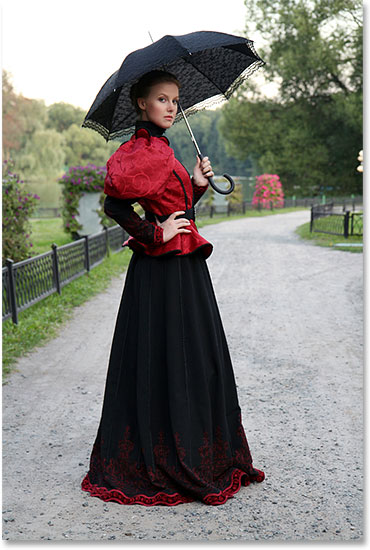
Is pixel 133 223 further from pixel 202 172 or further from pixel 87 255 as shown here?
pixel 87 255

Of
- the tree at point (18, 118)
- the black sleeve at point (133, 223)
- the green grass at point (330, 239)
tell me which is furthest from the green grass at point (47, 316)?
the tree at point (18, 118)

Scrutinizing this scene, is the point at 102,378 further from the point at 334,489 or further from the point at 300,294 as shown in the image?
the point at 300,294

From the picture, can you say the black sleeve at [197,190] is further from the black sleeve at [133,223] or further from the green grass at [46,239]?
the green grass at [46,239]

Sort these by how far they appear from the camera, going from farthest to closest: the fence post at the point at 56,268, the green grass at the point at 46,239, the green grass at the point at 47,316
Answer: the green grass at the point at 46,239 → the fence post at the point at 56,268 → the green grass at the point at 47,316

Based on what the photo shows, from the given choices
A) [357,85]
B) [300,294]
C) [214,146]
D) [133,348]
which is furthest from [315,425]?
[214,146]

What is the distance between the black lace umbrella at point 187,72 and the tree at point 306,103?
12534mm

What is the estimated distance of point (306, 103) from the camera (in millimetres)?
16453

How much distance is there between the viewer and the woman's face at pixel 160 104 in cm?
280

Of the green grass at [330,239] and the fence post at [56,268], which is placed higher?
the fence post at [56,268]

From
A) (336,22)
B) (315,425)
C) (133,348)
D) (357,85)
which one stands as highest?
(336,22)

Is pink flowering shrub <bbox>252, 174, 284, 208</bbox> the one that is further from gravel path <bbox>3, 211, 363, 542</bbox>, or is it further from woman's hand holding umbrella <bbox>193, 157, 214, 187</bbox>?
woman's hand holding umbrella <bbox>193, 157, 214, 187</bbox>

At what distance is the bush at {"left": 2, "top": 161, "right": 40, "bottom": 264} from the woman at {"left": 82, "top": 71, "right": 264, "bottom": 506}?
7268mm

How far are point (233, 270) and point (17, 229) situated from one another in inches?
165

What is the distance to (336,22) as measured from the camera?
15.5 meters
